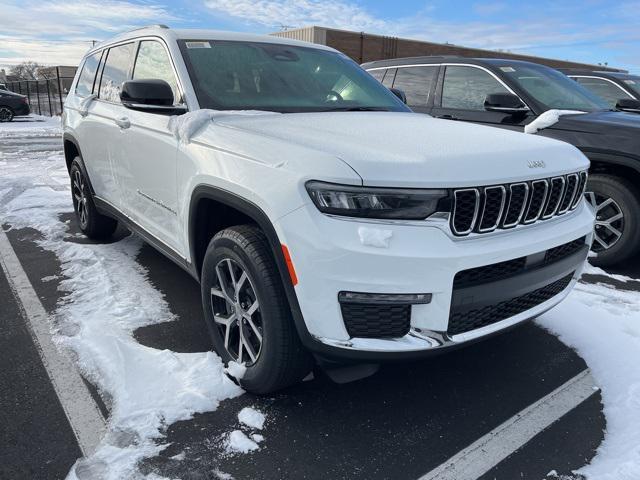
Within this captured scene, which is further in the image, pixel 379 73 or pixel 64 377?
pixel 379 73

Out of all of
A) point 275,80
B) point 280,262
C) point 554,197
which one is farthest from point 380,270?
point 275,80

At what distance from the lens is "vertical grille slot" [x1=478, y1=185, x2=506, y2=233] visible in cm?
214

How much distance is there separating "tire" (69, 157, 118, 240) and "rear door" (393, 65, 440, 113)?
3.56 metres

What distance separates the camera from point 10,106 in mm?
20766

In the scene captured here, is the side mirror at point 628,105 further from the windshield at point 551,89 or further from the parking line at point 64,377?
the parking line at point 64,377

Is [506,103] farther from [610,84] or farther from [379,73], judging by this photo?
[610,84]

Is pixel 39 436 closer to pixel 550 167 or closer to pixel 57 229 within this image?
pixel 550 167

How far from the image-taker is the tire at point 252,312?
225cm

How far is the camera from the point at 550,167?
2455 mm

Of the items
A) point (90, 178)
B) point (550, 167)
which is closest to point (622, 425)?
point (550, 167)

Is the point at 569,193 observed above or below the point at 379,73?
below

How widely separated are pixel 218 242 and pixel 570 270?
5.88 ft

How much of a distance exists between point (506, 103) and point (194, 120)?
332 centimetres

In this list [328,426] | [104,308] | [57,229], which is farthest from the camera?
[57,229]
